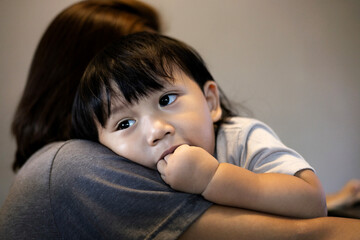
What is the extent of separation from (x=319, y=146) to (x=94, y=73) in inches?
52.3

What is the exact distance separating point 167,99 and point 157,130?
12 centimetres

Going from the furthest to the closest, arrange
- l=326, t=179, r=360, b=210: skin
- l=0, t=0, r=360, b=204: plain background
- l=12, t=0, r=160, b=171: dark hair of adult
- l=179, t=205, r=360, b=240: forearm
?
l=0, t=0, r=360, b=204: plain background → l=326, t=179, r=360, b=210: skin → l=12, t=0, r=160, b=171: dark hair of adult → l=179, t=205, r=360, b=240: forearm

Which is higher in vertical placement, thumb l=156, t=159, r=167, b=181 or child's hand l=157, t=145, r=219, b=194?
child's hand l=157, t=145, r=219, b=194

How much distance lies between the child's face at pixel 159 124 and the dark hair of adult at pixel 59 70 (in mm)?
361

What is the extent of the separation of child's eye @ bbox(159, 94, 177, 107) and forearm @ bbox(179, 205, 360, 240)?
0.32m

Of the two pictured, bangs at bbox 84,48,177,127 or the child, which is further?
bangs at bbox 84,48,177,127

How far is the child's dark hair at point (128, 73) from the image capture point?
0.82 metres

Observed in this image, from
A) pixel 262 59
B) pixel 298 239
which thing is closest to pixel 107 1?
pixel 262 59

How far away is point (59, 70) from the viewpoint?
1.21 m

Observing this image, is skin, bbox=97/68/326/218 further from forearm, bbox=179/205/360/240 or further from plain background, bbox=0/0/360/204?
plain background, bbox=0/0/360/204

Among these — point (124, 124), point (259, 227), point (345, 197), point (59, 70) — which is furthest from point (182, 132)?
point (345, 197)

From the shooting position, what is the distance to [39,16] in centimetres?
179

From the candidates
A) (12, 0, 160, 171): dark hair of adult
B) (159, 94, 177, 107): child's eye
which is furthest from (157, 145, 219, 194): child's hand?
(12, 0, 160, 171): dark hair of adult

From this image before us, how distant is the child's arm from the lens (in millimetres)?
645
